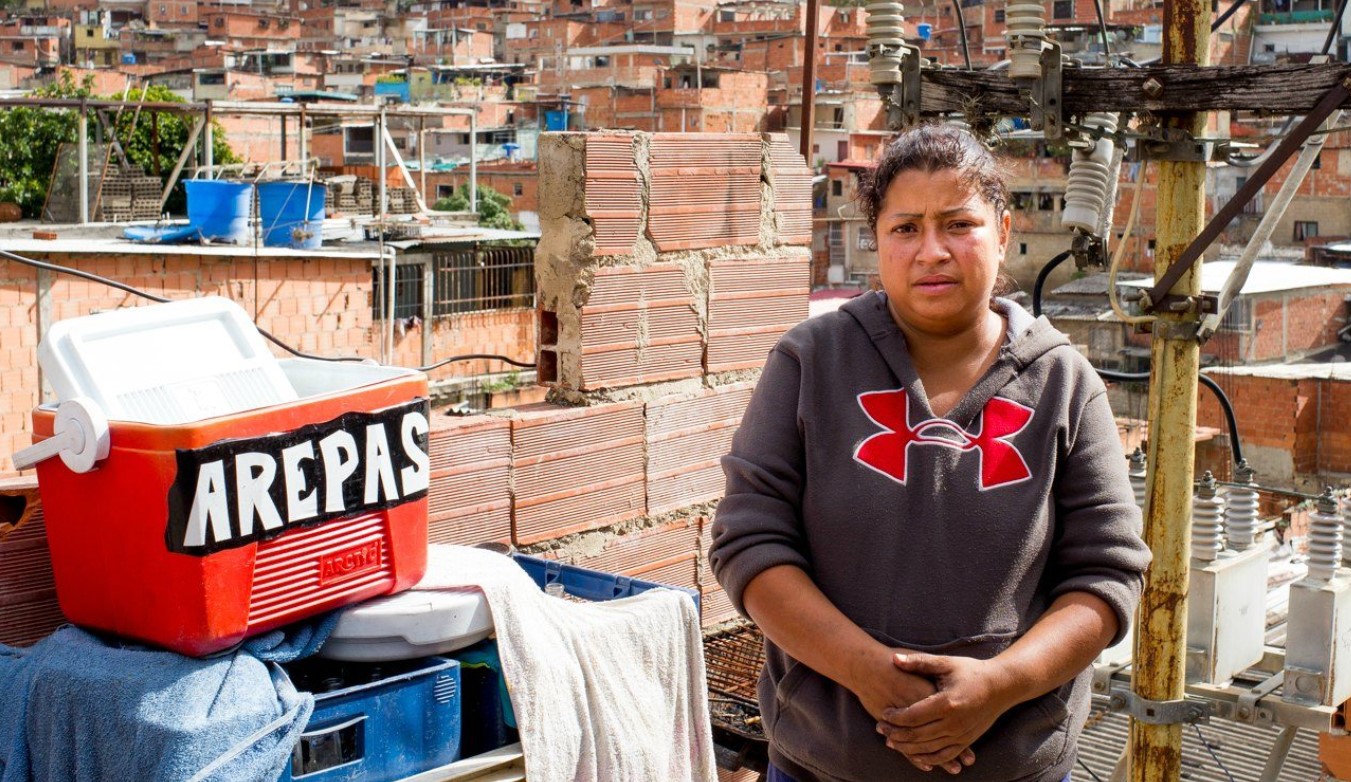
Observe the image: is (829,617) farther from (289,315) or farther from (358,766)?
(289,315)

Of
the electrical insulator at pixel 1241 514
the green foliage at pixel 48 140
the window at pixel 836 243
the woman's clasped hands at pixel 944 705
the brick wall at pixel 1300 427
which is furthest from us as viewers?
the window at pixel 836 243

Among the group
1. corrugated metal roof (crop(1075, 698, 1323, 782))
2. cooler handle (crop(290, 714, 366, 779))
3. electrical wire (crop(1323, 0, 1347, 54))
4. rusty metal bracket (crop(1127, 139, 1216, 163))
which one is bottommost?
corrugated metal roof (crop(1075, 698, 1323, 782))

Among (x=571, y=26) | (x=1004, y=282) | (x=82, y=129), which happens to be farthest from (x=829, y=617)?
(x=571, y=26)

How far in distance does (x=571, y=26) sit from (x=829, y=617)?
5505 centimetres

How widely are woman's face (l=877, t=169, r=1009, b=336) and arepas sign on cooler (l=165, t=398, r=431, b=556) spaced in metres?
0.94

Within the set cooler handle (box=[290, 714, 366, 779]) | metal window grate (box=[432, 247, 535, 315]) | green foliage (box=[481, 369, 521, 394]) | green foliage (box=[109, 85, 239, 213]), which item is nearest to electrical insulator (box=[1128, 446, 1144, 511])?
cooler handle (box=[290, 714, 366, 779])

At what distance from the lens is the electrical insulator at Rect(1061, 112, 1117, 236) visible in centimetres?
321

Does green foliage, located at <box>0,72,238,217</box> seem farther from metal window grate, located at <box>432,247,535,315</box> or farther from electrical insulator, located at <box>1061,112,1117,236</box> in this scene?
electrical insulator, located at <box>1061,112,1117,236</box>

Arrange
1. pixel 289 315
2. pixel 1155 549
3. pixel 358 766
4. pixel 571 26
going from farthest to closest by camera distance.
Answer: pixel 571 26, pixel 289 315, pixel 1155 549, pixel 358 766

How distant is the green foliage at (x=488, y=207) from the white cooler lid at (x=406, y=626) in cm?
2634

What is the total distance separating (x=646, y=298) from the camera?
12.1 ft

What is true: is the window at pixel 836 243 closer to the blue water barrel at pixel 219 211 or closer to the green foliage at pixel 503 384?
the green foliage at pixel 503 384

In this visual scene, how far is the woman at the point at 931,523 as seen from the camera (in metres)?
1.92

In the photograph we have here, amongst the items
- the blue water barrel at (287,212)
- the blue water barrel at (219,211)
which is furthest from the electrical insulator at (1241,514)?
the blue water barrel at (287,212)
